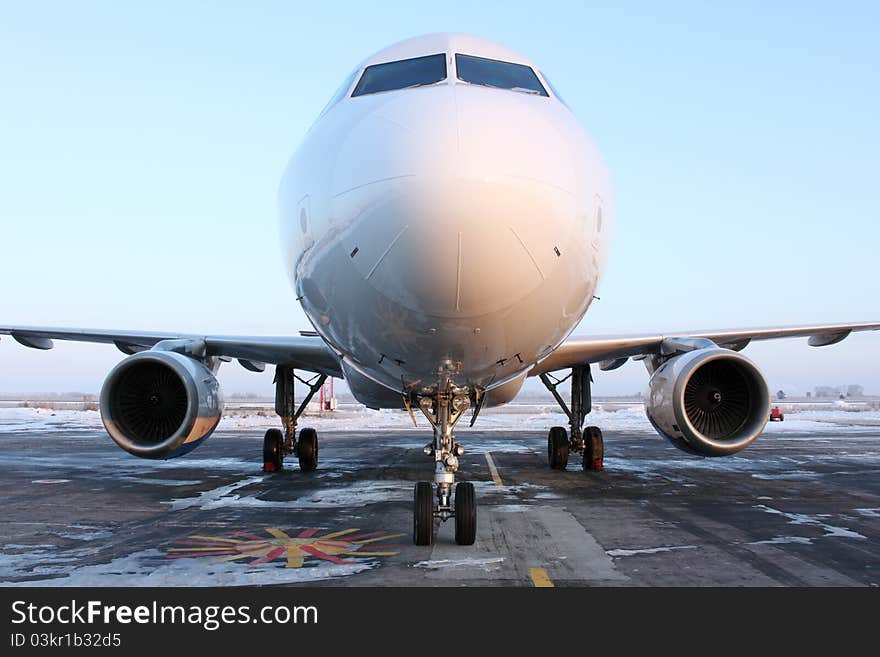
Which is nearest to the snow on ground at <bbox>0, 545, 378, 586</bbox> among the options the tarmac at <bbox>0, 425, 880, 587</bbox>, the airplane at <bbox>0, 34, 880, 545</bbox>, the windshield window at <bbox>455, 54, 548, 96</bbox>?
the tarmac at <bbox>0, 425, 880, 587</bbox>

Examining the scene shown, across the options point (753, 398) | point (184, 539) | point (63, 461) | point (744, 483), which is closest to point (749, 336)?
point (744, 483)

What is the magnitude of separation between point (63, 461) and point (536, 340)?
1314 centimetres

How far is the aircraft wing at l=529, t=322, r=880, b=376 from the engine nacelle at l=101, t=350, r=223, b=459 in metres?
4.22

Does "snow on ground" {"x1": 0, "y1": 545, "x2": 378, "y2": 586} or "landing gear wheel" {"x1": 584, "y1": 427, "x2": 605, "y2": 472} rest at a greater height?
"landing gear wheel" {"x1": 584, "y1": 427, "x2": 605, "y2": 472}

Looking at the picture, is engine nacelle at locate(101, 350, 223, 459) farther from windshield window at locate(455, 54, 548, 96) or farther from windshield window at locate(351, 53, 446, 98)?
windshield window at locate(455, 54, 548, 96)

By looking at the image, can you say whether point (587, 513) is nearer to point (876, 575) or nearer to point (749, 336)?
point (876, 575)

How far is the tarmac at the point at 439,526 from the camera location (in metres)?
4.85

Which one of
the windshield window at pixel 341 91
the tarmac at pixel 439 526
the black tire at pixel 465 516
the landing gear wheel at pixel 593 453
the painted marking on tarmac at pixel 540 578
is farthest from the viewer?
the landing gear wheel at pixel 593 453

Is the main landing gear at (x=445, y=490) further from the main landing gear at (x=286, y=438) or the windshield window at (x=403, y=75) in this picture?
the main landing gear at (x=286, y=438)

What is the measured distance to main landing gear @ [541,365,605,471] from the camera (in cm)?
1211

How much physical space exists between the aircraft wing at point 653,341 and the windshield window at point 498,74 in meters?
4.89

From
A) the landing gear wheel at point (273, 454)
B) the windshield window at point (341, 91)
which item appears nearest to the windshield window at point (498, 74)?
the windshield window at point (341, 91)

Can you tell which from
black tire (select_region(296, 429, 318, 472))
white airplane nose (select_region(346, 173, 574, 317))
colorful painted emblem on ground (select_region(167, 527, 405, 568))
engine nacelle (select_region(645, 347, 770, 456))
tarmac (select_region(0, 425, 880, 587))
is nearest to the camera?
white airplane nose (select_region(346, 173, 574, 317))

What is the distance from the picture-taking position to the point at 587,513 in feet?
25.0
